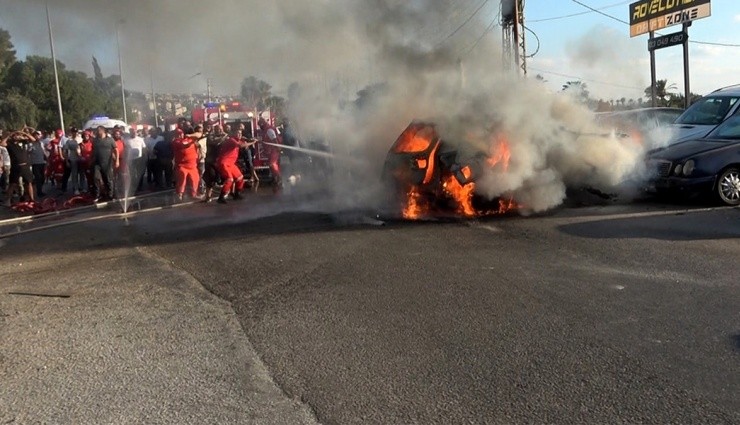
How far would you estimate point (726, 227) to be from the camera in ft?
24.2

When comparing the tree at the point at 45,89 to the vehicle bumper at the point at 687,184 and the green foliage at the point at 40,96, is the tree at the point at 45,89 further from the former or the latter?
the vehicle bumper at the point at 687,184

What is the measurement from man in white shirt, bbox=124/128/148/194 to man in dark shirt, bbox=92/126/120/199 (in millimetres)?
1068

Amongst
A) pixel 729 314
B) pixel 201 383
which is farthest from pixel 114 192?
pixel 729 314

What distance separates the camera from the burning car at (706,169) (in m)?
8.73

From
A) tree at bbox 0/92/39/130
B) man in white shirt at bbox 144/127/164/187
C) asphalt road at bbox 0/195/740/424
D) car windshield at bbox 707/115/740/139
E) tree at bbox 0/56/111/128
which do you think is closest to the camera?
asphalt road at bbox 0/195/740/424

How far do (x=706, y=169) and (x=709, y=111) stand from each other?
2289mm

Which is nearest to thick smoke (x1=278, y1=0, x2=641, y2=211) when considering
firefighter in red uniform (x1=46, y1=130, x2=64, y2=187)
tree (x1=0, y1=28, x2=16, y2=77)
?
tree (x1=0, y1=28, x2=16, y2=77)

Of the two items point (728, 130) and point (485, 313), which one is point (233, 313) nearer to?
point (485, 313)

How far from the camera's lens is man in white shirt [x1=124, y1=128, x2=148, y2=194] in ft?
47.8

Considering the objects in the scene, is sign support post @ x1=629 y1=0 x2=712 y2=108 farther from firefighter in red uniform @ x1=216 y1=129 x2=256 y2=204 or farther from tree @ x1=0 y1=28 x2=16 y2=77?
tree @ x1=0 y1=28 x2=16 y2=77

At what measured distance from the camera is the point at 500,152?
331 inches

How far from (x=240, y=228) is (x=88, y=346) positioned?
455 cm

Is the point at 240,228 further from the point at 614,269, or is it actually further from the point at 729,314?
the point at 729,314

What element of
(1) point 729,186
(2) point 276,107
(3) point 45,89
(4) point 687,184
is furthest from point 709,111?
(3) point 45,89
